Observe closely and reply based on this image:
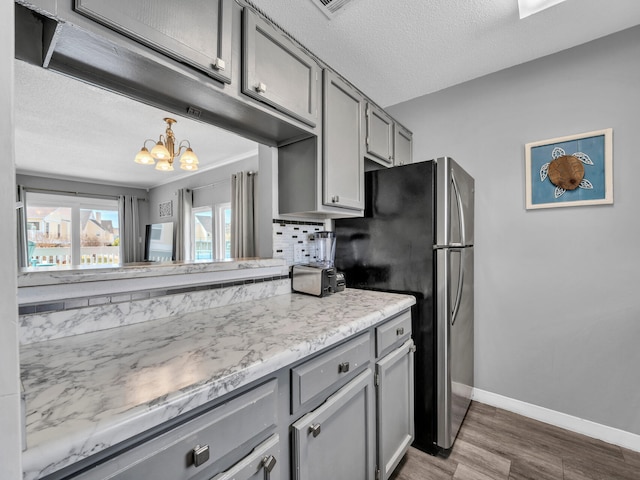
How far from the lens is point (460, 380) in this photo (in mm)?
1828

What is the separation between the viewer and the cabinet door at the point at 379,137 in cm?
200

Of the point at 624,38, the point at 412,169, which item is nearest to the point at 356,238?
the point at 412,169

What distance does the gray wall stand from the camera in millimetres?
1713

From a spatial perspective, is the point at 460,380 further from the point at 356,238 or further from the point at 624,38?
the point at 624,38

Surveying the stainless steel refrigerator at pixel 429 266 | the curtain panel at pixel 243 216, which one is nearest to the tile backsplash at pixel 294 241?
the stainless steel refrigerator at pixel 429 266

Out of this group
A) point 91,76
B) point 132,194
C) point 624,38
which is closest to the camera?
point 91,76

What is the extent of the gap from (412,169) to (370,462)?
1.54 m

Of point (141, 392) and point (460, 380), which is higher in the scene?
point (141, 392)

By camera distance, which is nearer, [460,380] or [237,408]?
[237,408]

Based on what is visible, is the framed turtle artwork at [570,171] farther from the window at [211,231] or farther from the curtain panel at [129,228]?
the curtain panel at [129,228]

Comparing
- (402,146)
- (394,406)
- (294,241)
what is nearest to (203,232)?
(294,241)

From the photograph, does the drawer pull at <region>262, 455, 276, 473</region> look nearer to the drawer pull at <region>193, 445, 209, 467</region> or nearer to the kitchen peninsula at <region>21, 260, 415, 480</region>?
the kitchen peninsula at <region>21, 260, 415, 480</region>

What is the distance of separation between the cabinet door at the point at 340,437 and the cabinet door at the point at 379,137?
1489 millimetres

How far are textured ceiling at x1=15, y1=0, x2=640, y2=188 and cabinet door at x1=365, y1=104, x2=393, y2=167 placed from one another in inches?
12.2
